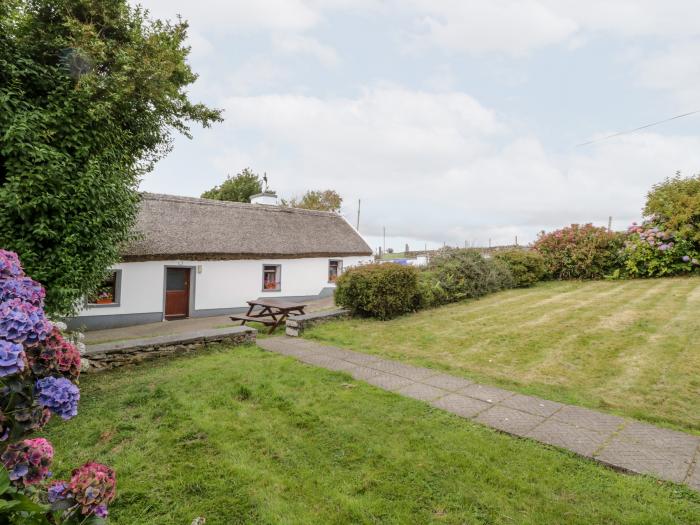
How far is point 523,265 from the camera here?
16.3 m

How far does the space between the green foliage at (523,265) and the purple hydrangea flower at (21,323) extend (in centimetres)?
1657

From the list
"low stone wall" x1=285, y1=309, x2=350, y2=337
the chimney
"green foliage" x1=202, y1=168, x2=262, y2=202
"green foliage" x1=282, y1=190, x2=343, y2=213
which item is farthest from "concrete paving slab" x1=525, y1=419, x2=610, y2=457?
"green foliage" x1=282, y1=190, x2=343, y2=213

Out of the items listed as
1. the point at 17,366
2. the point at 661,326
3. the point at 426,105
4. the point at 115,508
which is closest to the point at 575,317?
the point at 661,326

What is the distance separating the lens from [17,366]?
5.56 ft

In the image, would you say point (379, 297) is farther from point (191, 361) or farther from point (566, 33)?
point (566, 33)

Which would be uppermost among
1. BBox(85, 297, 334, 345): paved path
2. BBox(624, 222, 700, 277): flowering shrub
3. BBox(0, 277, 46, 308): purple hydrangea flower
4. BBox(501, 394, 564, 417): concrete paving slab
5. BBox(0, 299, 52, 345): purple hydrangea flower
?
BBox(624, 222, 700, 277): flowering shrub

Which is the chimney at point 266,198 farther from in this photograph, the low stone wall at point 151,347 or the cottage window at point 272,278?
the low stone wall at point 151,347

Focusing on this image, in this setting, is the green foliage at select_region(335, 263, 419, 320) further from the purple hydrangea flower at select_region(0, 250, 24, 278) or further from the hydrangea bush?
the hydrangea bush

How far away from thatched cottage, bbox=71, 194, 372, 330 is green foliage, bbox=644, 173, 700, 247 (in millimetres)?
13886

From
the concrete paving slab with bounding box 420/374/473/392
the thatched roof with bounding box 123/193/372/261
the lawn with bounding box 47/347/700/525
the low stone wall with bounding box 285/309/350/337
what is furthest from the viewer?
the thatched roof with bounding box 123/193/372/261

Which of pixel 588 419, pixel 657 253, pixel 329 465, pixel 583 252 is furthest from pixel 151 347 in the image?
pixel 657 253

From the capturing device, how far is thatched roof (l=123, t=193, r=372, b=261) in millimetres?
14143

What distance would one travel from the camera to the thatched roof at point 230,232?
1414 cm

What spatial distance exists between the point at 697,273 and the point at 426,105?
13.4 meters
